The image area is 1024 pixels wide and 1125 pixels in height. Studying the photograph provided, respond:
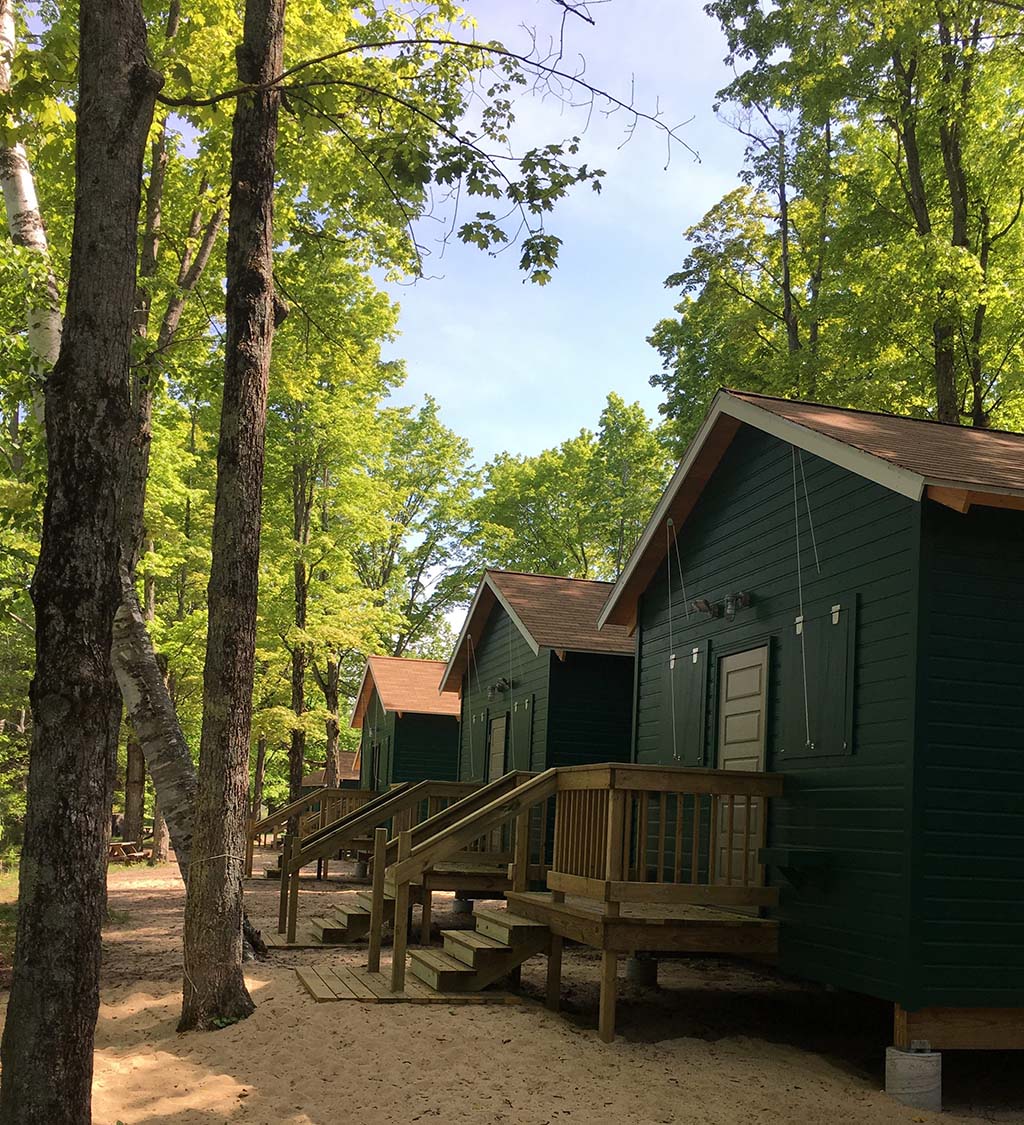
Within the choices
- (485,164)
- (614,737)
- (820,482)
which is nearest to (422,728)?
(614,737)

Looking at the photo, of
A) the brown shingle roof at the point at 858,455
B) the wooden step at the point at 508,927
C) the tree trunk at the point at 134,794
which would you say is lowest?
the tree trunk at the point at 134,794

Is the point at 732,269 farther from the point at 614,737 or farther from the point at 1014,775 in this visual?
the point at 1014,775

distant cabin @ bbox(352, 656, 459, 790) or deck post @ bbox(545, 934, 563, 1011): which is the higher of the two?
distant cabin @ bbox(352, 656, 459, 790)

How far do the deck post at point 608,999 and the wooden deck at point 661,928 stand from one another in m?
0.10

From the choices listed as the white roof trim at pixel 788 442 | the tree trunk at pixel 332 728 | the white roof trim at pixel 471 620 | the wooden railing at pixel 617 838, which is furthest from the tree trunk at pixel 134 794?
the wooden railing at pixel 617 838

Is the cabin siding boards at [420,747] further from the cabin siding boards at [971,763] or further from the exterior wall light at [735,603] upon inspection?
the cabin siding boards at [971,763]

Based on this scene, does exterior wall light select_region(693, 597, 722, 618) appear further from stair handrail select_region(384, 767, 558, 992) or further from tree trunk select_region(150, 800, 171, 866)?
tree trunk select_region(150, 800, 171, 866)

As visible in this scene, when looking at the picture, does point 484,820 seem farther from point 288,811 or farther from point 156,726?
point 288,811

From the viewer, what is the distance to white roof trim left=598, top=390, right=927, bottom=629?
7676 millimetres

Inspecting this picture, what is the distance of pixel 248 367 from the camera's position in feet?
28.0

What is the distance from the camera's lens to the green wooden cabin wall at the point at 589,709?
15625 millimetres

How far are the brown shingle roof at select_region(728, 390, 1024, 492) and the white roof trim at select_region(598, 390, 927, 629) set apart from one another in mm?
48

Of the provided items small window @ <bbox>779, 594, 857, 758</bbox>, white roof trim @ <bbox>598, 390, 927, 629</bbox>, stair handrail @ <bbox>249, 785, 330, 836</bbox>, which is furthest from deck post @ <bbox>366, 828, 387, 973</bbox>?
stair handrail @ <bbox>249, 785, 330, 836</bbox>

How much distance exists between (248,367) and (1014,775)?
632 centimetres
